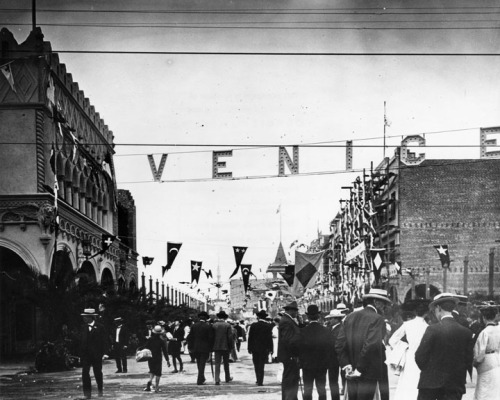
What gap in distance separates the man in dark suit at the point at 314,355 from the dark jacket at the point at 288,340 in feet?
0.28

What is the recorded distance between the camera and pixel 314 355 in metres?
13.3

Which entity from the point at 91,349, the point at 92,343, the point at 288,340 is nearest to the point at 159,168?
the point at 92,343

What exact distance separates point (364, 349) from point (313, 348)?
297cm

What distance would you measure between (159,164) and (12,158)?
15.4 m

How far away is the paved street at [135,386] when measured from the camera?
16812 mm

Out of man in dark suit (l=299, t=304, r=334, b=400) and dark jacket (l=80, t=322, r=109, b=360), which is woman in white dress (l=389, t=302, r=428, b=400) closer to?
man in dark suit (l=299, t=304, r=334, b=400)

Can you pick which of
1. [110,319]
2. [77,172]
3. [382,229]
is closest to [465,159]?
[382,229]

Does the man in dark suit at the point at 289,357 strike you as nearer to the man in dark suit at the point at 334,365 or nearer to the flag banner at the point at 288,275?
the man in dark suit at the point at 334,365

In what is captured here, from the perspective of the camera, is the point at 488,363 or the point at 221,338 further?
the point at 221,338

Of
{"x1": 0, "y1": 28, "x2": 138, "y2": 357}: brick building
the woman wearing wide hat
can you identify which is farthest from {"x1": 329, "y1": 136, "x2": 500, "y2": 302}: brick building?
the woman wearing wide hat

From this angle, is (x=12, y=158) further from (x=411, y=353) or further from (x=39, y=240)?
(x=411, y=353)

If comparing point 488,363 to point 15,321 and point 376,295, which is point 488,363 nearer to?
point 376,295

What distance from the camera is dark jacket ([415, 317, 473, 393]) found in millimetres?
9141

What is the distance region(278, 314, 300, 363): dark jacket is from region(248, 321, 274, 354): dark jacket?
20.2 feet
